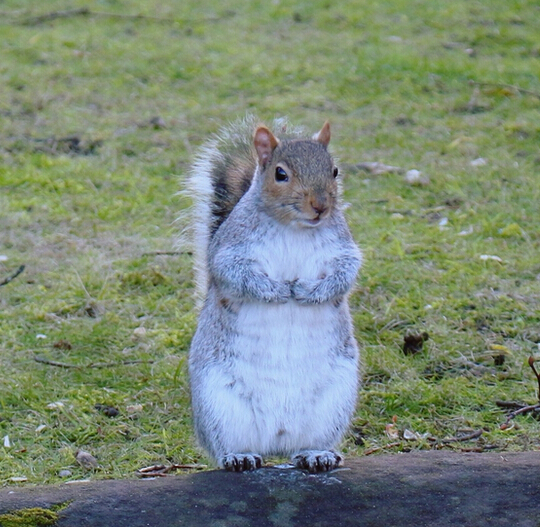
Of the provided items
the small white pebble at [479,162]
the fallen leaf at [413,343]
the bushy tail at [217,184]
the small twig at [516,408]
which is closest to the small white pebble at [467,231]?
the small white pebble at [479,162]

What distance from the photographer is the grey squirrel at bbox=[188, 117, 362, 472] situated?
2.10 metres

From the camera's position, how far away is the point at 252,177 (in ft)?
8.27

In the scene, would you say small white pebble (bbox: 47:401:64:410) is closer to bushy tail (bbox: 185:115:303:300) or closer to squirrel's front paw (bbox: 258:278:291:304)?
bushy tail (bbox: 185:115:303:300)

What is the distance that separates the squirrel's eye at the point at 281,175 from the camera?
2189 millimetres

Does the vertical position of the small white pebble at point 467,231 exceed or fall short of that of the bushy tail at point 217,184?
it falls short

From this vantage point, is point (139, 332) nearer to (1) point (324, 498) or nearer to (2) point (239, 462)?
(2) point (239, 462)

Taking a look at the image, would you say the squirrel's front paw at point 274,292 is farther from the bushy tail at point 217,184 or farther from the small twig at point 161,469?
the small twig at point 161,469

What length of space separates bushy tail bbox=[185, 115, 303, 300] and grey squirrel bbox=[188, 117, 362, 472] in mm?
224

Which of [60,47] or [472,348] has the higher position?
[60,47]

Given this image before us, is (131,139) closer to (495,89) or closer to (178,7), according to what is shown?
(495,89)

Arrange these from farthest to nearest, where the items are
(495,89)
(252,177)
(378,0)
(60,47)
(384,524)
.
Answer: (378,0) → (60,47) → (495,89) → (252,177) → (384,524)

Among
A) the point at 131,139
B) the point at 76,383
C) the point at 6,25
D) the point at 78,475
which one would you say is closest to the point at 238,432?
the point at 78,475

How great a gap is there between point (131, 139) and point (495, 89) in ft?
7.03

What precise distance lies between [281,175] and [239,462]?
651 millimetres
